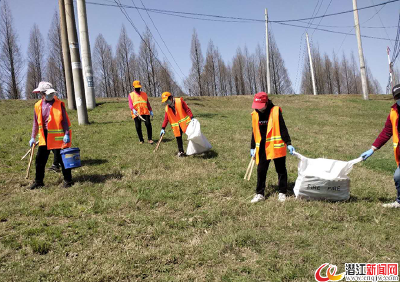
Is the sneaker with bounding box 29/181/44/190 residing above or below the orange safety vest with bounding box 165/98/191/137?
below

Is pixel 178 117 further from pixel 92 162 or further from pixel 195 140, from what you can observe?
Answer: pixel 92 162

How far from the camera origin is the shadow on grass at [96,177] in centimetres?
602

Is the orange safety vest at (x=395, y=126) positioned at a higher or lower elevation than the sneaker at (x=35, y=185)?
higher

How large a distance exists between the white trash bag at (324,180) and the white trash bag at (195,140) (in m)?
3.16

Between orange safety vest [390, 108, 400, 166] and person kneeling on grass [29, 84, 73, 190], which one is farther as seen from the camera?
person kneeling on grass [29, 84, 73, 190]

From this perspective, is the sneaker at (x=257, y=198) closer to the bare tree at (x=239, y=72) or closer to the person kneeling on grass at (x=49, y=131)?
the person kneeling on grass at (x=49, y=131)

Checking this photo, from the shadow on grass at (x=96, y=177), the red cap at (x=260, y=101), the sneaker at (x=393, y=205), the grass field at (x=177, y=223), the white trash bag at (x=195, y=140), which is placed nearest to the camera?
the grass field at (x=177, y=223)

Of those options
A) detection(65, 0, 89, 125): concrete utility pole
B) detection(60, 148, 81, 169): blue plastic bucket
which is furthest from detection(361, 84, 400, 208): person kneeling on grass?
detection(65, 0, 89, 125): concrete utility pole

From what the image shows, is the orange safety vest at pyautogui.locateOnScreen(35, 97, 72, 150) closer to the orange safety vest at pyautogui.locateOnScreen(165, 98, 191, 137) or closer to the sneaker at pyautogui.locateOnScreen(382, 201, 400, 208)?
the orange safety vest at pyautogui.locateOnScreen(165, 98, 191, 137)

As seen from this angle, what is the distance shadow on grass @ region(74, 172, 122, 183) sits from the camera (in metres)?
6.02

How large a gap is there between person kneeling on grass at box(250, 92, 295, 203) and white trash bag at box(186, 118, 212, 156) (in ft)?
8.10

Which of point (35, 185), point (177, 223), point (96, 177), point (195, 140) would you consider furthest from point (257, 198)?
point (35, 185)

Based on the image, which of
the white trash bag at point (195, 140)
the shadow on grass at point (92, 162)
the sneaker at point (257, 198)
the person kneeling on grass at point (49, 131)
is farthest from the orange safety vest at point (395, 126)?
the shadow on grass at point (92, 162)

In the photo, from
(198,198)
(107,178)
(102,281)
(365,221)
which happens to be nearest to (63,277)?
(102,281)
